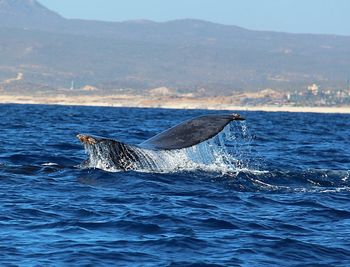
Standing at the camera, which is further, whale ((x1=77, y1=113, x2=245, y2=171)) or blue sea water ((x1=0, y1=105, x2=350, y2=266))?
whale ((x1=77, y1=113, x2=245, y2=171))

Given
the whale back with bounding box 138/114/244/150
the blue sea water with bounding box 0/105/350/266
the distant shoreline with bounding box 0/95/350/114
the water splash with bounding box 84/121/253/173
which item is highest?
the whale back with bounding box 138/114/244/150

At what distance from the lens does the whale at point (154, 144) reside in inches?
564

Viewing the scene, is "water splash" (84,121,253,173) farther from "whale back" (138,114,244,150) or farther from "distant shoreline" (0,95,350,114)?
"distant shoreline" (0,95,350,114)

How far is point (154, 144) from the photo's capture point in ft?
48.9

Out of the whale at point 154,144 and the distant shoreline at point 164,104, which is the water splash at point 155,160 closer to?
the whale at point 154,144

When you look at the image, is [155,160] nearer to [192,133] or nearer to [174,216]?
[192,133]

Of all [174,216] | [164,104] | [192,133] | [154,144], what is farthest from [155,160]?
[164,104]

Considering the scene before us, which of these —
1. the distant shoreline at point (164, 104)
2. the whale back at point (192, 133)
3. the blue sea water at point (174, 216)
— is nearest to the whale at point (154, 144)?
the whale back at point (192, 133)

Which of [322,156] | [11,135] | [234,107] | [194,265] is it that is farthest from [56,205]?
[234,107]

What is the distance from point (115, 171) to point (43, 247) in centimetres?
538

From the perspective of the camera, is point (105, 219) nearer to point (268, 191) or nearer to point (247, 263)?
point (247, 263)

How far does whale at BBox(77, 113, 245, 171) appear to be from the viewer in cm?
1433

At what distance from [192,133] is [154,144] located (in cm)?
70

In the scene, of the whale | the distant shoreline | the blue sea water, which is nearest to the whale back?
the whale
